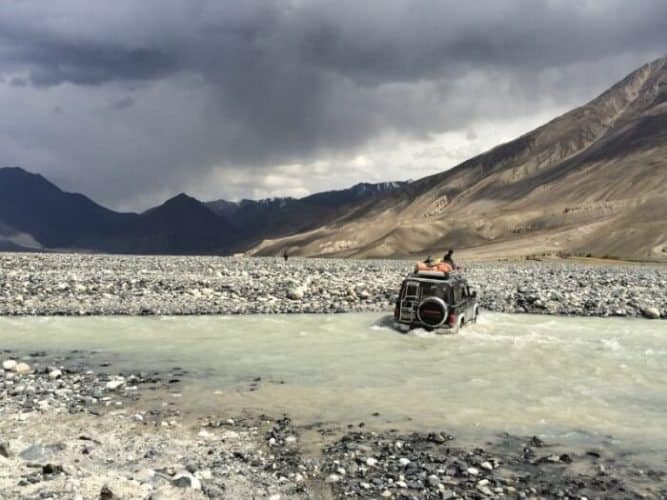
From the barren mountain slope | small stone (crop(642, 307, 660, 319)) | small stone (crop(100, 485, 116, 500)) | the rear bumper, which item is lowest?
small stone (crop(100, 485, 116, 500))

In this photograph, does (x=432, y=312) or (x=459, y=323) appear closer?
(x=432, y=312)

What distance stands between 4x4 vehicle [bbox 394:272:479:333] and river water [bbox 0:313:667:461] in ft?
1.46

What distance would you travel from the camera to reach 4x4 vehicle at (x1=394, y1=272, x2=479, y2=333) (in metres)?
21.1

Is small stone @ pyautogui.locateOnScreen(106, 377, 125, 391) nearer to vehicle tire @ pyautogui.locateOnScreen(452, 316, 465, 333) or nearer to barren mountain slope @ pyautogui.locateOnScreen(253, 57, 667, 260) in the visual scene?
vehicle tire @ pyautogui.locateOnScreen(452, 316, 465, 333)

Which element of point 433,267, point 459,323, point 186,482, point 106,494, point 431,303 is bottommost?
point 186,482

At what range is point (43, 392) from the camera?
1302cm

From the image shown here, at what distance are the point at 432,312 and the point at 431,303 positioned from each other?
31cm

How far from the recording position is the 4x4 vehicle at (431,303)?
2106cm

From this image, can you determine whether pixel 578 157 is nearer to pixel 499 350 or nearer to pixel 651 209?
pixel 651 209

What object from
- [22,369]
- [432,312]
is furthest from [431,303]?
[22,369]

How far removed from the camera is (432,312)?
21.2 meters

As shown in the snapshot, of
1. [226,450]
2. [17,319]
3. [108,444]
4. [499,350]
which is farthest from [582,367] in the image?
[17,319]

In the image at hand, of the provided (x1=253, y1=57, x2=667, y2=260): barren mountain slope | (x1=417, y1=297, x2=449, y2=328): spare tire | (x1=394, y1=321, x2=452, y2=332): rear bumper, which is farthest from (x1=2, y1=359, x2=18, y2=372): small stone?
(x1=253, y1=57, x2=667, y2=260): barren mountain slope

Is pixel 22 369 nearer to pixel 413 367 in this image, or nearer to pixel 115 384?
pixel 115 384
